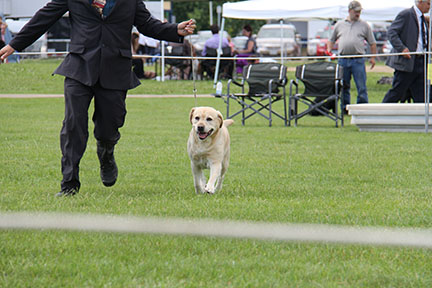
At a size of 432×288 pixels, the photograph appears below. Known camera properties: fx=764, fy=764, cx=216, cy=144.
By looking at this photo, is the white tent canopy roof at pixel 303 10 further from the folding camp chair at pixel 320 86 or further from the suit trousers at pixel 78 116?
the suit trousers at pixel 78 116

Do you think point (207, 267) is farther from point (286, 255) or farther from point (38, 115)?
point (38, 115)

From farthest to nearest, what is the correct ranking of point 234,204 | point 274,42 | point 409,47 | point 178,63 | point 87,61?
1. point 274,42
2. point 178,63
3. point 409,47
4. point 87,61
5. point 234,204

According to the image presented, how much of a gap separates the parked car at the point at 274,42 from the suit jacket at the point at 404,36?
2775cm

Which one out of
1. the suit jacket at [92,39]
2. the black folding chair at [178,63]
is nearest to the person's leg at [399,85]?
the suit jacket at [92,39]

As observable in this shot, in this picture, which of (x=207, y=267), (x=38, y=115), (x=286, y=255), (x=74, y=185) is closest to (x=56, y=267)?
(x=207, y=267)

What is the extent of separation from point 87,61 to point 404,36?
8.19 metres

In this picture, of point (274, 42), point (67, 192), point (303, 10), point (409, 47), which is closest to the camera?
point (67, 192)

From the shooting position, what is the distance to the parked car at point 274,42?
137ft

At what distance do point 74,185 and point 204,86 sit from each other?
18019mm

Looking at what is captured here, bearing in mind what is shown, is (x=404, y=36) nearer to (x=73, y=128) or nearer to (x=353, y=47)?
(x=353, y=47)

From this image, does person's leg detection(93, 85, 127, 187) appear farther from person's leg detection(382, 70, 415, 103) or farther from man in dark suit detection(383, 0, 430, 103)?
person's leg detection(382, 70, 415, 103)

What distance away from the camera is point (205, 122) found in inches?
269

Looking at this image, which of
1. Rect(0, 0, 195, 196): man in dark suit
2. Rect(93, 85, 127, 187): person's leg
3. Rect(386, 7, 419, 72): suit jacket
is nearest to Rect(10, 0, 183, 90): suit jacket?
Rect(0, 0, 195, 196): man in dark suit

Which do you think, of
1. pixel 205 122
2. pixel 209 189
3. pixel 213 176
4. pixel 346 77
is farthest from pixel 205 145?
pixel 346 77
